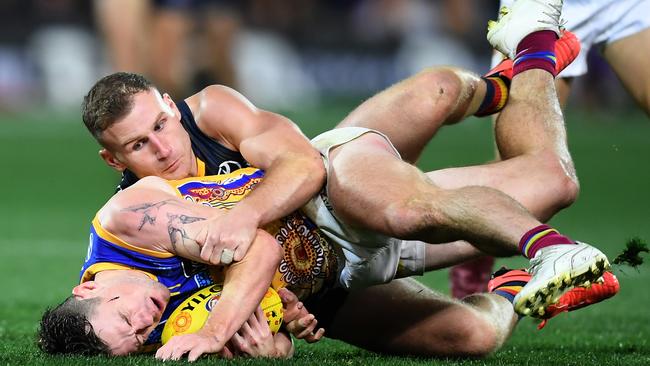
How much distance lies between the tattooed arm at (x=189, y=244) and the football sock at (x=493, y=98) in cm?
133

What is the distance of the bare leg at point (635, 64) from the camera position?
553 centimetres

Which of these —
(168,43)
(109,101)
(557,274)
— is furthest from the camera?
(168,43)

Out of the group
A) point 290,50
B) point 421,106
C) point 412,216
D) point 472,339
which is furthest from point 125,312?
point 290,50

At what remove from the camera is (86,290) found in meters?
3.89

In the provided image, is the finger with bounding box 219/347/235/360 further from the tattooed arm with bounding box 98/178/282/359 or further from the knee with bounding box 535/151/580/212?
the knee with bounding box 535/151/580/212

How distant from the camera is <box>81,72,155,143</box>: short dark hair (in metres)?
4.16

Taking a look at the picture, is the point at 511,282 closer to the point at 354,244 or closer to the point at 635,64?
the point at 354,244

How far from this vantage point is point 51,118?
658 inches

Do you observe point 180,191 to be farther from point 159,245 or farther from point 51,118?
point 51,118

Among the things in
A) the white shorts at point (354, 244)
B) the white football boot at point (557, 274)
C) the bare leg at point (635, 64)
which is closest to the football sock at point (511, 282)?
the white shorts at point (354, 244)

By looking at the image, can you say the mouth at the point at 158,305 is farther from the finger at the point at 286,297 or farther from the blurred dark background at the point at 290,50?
the blurred dark background at the point at 290,50

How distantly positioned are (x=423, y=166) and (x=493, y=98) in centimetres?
710

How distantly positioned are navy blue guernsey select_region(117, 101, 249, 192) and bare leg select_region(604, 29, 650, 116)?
215 cm

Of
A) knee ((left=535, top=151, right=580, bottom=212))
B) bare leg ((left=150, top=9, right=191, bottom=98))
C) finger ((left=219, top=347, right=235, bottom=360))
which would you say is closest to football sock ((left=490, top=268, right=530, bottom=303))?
knee ((left=535, top=151, right=580, bottom=212))
